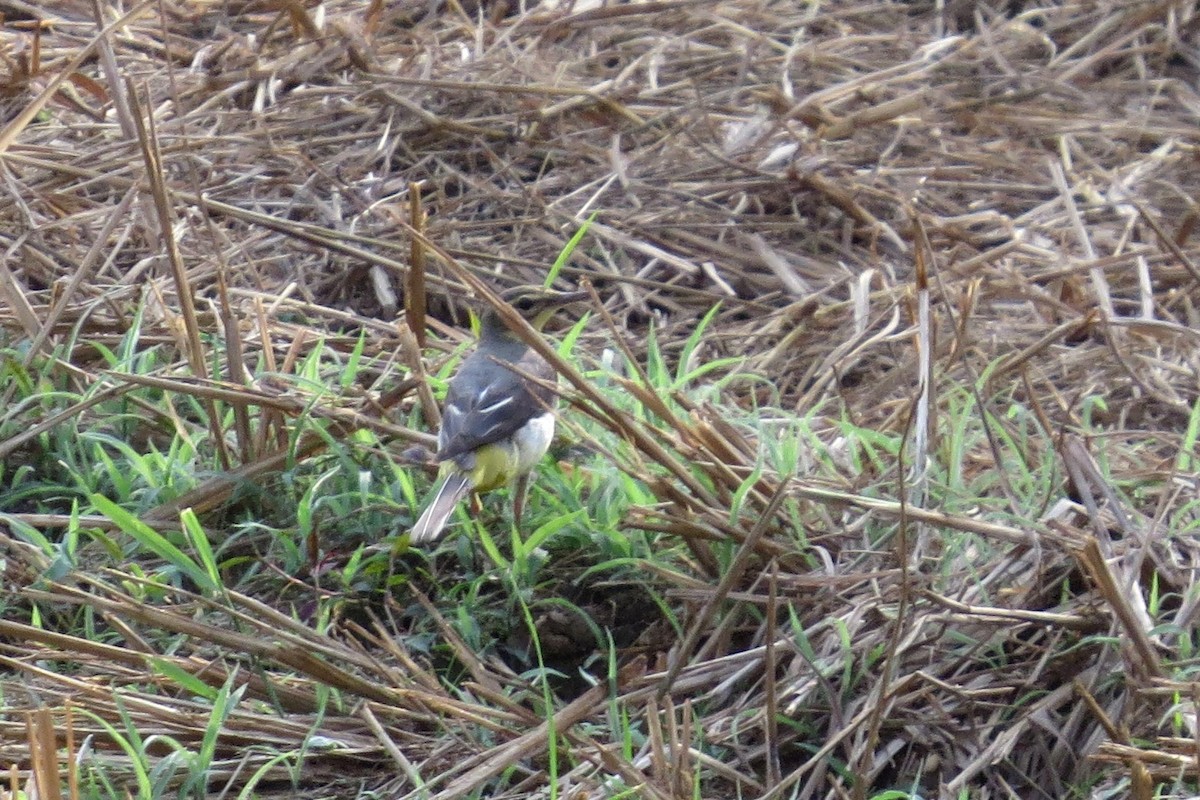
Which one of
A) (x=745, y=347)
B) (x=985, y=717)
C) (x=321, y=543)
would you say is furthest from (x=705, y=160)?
(x=985, y=717)

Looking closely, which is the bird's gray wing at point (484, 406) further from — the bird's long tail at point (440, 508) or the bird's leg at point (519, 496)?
the bird's leg at point (519, 496)

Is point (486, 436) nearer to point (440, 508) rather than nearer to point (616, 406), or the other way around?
point (440, 508)

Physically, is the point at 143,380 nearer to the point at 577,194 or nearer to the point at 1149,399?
the point at 577,194

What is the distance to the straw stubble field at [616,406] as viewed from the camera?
380 centimetres

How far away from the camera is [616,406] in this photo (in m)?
4.25

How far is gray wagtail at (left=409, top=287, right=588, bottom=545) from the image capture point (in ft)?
15.1

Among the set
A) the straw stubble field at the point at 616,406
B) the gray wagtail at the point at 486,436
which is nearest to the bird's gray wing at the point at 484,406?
the gray wagtail at the point at 486,436

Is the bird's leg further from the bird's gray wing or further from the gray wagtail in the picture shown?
the bird's gray wing

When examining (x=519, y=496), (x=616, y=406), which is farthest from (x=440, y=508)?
(x=616, y=406)

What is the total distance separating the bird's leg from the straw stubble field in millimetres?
56

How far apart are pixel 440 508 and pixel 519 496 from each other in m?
0.38

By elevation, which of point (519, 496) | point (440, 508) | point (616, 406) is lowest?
point (519, 496)

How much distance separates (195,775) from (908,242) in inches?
176

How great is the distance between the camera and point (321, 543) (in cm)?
469
